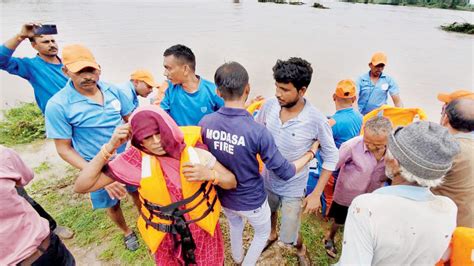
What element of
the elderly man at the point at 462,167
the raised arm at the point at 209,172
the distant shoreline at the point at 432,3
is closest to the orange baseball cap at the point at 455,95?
the elderly man at the point at 462,167

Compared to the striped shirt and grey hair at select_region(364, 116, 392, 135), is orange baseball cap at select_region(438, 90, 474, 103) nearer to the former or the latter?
grey hair at select_region(364, 116, 392, 135)

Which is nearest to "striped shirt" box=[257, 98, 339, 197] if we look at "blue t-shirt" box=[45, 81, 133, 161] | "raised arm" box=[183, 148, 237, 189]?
"raised arm" box=[183, 148, 237, 189]

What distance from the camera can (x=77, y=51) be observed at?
80.0 inches

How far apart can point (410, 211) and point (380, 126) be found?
1062 mm

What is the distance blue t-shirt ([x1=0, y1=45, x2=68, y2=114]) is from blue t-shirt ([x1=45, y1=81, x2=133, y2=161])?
91 centimetres

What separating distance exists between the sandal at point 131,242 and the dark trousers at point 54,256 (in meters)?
0.78

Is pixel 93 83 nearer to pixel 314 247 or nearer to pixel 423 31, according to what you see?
pixel 314 247

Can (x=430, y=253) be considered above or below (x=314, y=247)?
above

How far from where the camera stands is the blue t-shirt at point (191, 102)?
8.19ft

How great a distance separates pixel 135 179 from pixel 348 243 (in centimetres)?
108

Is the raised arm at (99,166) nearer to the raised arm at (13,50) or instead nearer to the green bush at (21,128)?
the raised arm at (13,50)

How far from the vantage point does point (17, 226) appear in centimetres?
151

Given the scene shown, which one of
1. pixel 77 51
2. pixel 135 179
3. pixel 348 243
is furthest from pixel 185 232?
pixel 77 51

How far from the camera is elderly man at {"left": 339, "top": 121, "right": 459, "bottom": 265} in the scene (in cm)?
103
